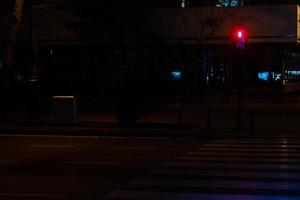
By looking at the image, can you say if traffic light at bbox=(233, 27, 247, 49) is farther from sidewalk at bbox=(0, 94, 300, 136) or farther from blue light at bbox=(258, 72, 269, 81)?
blue light at bbox=(258, 72, 269, 81)

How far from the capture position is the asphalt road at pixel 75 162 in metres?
11.9

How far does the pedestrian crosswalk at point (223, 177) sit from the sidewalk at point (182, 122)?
5.88 m

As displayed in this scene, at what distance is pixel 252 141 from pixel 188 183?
366 inches

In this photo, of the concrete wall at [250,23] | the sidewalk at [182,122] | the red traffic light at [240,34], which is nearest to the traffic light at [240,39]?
the red traffic light at [240,34]

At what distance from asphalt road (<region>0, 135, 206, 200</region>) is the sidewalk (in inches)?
77.9

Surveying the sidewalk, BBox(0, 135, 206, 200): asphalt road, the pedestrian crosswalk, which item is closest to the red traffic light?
the sidewalk

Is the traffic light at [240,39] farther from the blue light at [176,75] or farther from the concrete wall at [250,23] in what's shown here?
the blue light at [176,75]

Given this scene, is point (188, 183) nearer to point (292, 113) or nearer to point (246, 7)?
point (292, 113)

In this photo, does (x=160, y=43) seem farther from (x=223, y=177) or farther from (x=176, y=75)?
(x=223, y=177)

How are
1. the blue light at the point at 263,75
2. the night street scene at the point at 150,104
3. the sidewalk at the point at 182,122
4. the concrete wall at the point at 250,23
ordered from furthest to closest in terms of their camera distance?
the blue light at the point at 263,75 → the concrete wall at the point at 250,23 → the sidewalk at the point at 182,122 → the night street scene at the point at 150,104

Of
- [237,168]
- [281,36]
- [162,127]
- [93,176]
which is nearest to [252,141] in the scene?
[162,127]

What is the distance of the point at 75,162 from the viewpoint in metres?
15.7

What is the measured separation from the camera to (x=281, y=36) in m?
42.0

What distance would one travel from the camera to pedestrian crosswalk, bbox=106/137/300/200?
1117 cm
